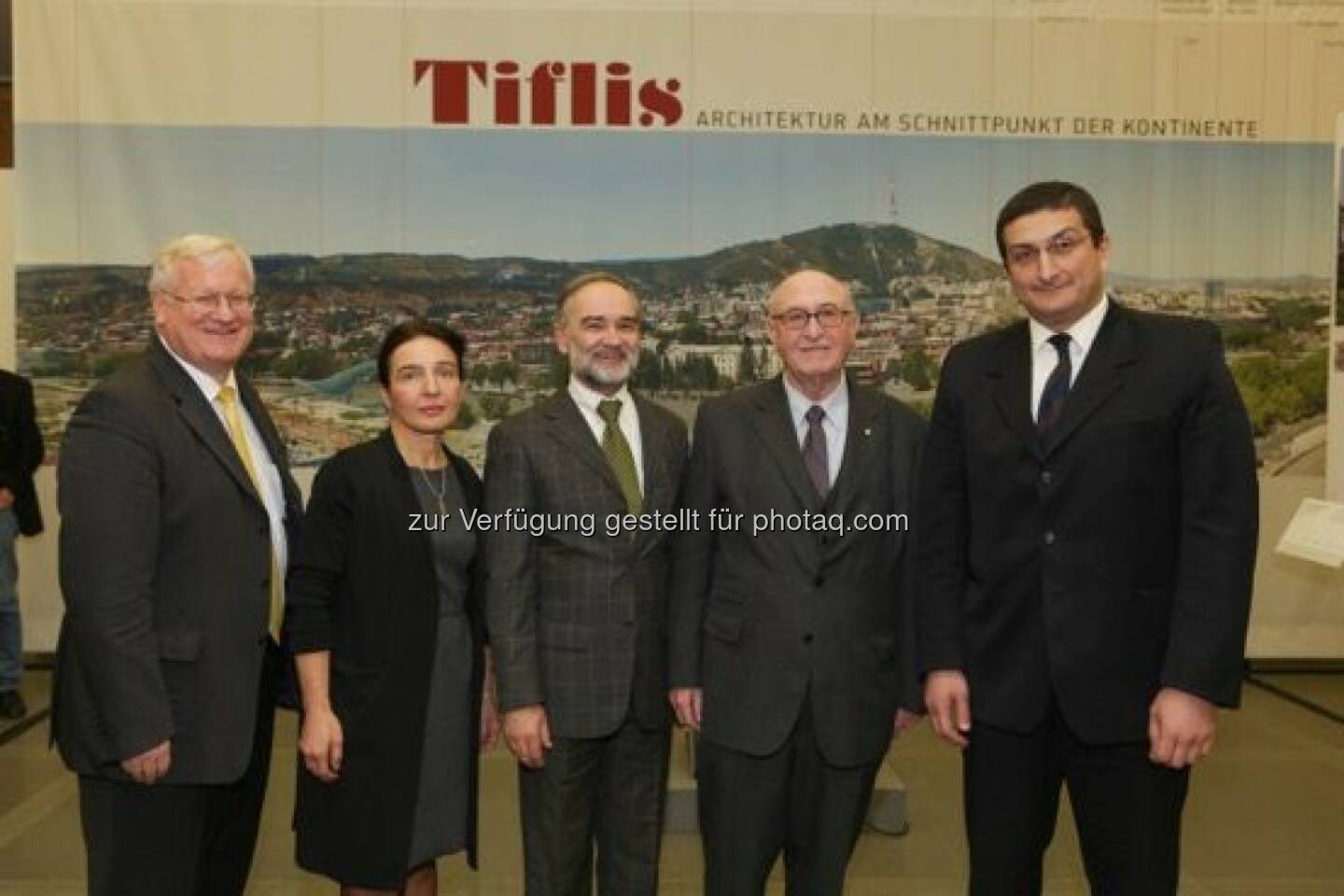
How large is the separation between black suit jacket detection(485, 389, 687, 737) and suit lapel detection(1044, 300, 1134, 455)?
2.98ft

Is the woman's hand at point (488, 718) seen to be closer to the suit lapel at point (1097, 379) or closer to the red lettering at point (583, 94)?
the suit lapel at point (1097, 379)

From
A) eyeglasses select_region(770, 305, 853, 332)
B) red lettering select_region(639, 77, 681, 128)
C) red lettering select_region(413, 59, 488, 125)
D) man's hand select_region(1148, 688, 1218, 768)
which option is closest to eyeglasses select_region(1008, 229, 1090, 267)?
eyeglasses select_region(770, 305, 853, 332)

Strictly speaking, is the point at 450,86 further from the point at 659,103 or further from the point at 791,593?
the point at 791,593

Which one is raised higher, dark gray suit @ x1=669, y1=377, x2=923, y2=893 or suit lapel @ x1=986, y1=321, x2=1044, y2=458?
suit lapel @ x1=986, y1=321, x2=1044, y2=458

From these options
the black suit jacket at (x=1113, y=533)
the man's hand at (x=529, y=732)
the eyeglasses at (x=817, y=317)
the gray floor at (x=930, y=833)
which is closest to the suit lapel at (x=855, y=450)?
the eyeglasses at (x=817, y=317)

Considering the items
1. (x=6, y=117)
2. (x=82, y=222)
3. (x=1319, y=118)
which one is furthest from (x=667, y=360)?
(x=6, y=117)

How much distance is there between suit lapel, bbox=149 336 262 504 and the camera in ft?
7.48

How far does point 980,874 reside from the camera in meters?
2.34

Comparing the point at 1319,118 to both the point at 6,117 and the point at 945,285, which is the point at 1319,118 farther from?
the point at 6,117

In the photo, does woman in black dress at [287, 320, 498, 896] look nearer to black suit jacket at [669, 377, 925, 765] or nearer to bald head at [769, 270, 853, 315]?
black suit jacket at [669, 377, 925, 765]

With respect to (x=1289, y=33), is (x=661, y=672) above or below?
below

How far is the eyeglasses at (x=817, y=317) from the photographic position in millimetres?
2586

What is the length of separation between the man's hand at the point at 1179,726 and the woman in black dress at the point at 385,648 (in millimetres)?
1399

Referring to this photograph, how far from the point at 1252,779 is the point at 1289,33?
3922mm
